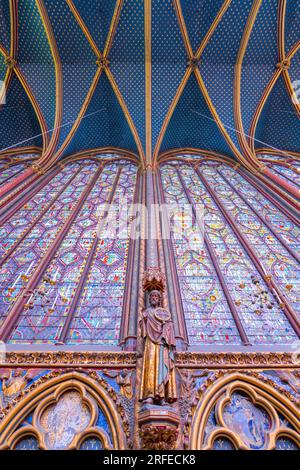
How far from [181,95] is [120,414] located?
12.6 m

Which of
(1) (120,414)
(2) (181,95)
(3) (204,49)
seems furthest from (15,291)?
(3) (204,49)

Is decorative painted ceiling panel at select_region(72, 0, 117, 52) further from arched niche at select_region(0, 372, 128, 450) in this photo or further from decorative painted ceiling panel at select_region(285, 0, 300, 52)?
arched niche at select_region(0, 372, 128, 450)

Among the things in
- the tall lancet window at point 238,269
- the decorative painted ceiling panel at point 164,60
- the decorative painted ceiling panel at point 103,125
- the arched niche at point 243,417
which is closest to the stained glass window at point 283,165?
the tall lancet window at point 238,269

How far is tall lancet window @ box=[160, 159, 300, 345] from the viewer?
17.5ft

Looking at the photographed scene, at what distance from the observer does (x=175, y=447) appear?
10.5 feet

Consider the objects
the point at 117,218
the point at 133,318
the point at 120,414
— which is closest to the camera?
the point at 120,414

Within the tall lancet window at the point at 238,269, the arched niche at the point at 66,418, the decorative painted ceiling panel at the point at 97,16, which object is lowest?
the arched niche at the point at 66,418

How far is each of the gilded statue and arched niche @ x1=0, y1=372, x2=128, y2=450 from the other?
581 millimetres

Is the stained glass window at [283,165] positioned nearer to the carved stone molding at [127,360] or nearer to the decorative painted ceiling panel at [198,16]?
the decorative painted ceiling panel at [198,16]

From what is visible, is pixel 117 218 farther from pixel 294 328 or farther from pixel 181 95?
pixel 181 95

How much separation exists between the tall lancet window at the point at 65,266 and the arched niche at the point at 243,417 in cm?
190

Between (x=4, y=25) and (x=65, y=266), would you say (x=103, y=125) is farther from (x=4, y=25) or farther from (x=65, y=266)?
(x=65, y=266)

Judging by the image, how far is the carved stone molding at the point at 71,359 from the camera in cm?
417

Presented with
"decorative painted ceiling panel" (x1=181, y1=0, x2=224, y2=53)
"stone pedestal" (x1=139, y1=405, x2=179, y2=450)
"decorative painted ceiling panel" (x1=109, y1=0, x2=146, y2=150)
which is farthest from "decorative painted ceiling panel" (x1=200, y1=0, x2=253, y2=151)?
"stone pedestal" (x1=139, y1=405, x2=179, y2=450)
